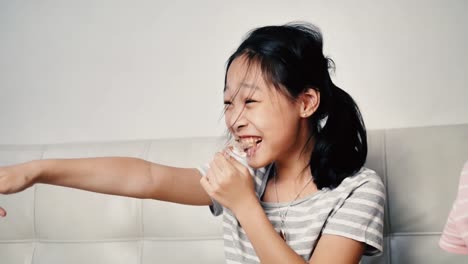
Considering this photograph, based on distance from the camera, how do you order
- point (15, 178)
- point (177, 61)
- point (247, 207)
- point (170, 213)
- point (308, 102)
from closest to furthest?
1. point (15, 178)
2. point (247, 207)
3. point (308, 102)
4. point (170, 213)
5. point (177, 61)

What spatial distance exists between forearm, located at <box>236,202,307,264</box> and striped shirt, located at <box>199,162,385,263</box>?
0.34 feet

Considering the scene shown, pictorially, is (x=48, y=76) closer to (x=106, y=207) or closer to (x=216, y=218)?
(x=106, y=207)

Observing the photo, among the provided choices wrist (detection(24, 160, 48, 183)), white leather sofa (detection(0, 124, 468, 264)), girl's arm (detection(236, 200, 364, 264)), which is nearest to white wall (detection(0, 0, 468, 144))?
white leather sofa (detection(0, 124, 468, 264))

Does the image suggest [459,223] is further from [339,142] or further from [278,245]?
[339,142]

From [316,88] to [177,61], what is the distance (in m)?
0.60

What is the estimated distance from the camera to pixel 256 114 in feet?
3.55

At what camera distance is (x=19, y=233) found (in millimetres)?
1520

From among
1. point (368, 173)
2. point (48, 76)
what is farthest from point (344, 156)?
point (48, 76)

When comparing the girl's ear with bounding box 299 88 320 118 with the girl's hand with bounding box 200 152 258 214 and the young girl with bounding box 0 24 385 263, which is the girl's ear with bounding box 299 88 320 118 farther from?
the girl's hand with bounding box 200 152 258 214

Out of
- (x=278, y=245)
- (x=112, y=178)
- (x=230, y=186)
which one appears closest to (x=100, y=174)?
(x=112, y=178)

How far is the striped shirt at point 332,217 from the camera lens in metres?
1.05

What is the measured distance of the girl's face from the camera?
1.08 m

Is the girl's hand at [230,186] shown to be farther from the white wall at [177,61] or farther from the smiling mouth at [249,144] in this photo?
the white wall at [177,61]

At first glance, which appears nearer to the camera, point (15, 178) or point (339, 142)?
point (15, 178)
